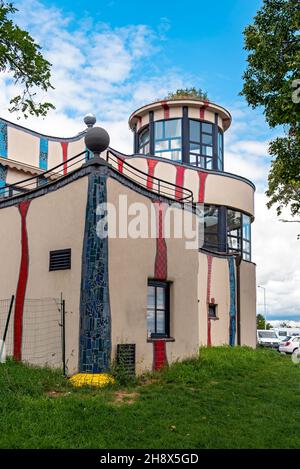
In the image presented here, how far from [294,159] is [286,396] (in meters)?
6.08

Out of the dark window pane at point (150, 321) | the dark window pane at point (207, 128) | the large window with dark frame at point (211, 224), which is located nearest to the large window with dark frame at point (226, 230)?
the large window with dark frame at point (211, 224)

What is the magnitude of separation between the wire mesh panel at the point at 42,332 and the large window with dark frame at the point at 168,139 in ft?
47.9

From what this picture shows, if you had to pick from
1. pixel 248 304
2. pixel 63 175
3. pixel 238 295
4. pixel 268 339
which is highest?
pixel 63 175

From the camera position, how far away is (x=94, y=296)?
37.9ft

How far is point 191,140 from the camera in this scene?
84.8 feet

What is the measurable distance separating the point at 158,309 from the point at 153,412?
4.85 metres

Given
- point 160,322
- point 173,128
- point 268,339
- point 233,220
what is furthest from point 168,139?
point 268,339

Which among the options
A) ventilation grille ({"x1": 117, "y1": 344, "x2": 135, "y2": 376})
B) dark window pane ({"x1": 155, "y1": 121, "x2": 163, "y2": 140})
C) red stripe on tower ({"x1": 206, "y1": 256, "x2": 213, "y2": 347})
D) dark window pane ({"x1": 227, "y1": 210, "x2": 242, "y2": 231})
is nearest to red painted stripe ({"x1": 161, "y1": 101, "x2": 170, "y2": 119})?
dark window pane ({"x1": 155, "y1": 121, "x2": 163, "y2": 140})

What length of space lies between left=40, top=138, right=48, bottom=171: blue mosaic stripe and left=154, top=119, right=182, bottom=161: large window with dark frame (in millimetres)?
7324

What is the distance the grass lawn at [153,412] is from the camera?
7.39 metres

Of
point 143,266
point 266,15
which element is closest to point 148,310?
point 143,266

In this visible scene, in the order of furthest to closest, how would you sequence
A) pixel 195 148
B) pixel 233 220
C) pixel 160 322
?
pixel 195 148 < pixel 233 220 < pixel 160 322

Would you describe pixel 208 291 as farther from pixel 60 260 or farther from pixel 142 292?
pixel 60 260
